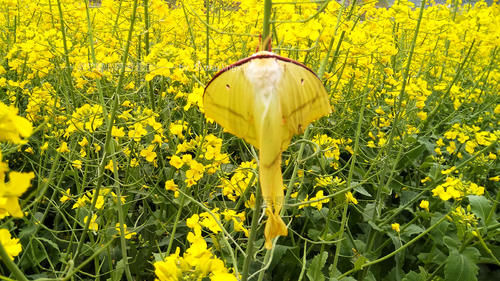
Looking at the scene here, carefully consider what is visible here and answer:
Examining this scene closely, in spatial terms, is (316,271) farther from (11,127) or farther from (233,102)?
(11,127)

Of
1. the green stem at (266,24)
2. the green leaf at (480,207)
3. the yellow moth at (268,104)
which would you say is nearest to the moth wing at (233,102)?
the yellow moth at (268,104)

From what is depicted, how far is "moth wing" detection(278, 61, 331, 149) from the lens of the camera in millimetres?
765

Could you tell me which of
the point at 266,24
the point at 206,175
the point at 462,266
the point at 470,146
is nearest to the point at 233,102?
the point at 266,24

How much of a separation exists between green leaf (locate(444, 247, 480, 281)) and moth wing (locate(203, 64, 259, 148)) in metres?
1.68

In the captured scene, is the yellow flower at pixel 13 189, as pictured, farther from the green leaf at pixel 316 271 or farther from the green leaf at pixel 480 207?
the green leaf at pixel 480 207

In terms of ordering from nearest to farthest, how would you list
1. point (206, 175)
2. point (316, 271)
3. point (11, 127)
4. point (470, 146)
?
point (11, 127)
point (316, 271)
point (206, 175)
point (470, 146)

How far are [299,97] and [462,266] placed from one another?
5.57ft

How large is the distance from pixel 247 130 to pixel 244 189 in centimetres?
102

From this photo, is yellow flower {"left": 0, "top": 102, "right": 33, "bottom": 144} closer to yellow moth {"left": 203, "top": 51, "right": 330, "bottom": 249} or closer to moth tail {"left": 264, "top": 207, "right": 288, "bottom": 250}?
yellow moth {"left": 203, "top": 51, "right": 330, "bottom": 249}

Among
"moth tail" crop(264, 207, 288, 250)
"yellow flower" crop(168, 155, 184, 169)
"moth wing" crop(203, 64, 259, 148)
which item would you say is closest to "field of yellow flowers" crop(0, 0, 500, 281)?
"yellow flower" crop(168, 155, 184, 169)

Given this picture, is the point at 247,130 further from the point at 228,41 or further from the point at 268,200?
the point at 228,41

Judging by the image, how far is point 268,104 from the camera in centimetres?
74

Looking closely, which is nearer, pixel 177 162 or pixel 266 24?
pixel 266 24

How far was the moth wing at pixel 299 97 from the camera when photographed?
0.77 meters
